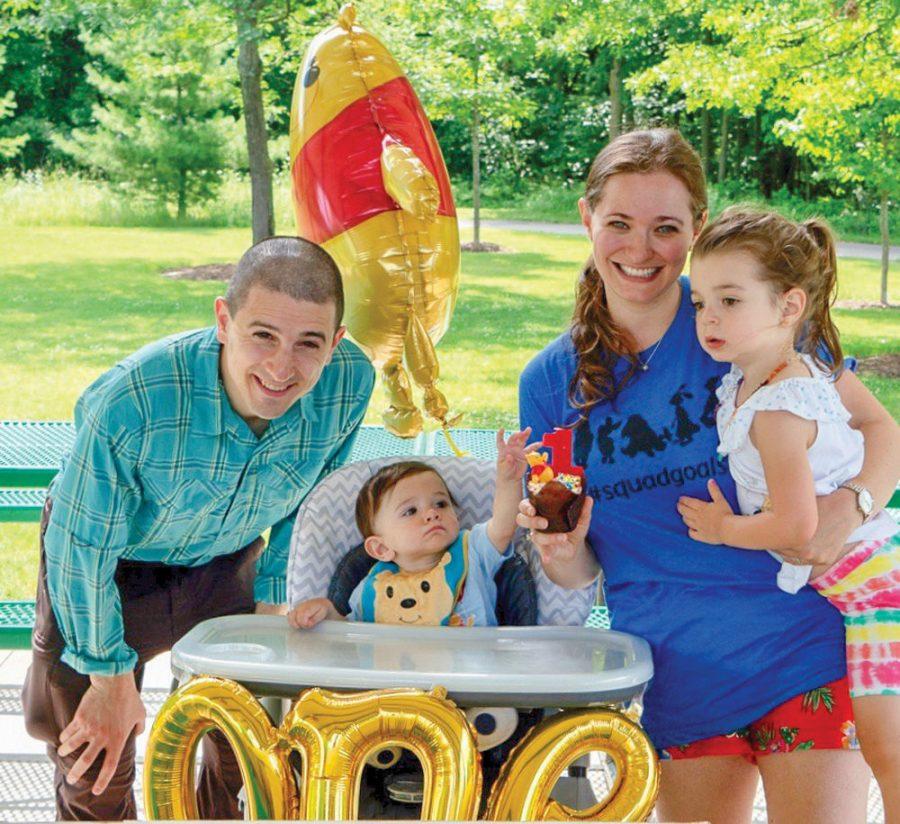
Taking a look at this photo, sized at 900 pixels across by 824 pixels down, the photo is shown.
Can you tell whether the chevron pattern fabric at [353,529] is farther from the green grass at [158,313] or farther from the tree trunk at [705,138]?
→ the tree trunk at [705,138]

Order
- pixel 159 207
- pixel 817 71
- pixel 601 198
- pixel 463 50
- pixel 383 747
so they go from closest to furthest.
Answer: pixel 383 747 → pixel 601 198 → pixel 817 71 → pixel 463 50 → pixel 159 207

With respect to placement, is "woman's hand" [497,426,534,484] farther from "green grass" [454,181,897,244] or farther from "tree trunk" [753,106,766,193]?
"tree trunk" [753,106,766,193]

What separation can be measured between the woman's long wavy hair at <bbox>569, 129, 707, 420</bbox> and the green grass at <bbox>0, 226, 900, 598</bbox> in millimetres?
3055

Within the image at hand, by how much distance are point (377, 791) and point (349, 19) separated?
1.63 meters

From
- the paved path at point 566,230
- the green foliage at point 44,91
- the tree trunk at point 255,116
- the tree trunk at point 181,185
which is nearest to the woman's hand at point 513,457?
the tree trunk at point 255,116

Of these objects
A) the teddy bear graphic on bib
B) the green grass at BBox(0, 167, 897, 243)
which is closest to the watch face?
the teddy bear graphic on bib

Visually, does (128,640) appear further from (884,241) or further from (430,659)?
(884,241)

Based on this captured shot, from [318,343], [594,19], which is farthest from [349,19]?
[594,19]

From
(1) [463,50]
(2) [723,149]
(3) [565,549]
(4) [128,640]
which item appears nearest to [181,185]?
(1) [463,50]

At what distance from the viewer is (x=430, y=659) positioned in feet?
6.37

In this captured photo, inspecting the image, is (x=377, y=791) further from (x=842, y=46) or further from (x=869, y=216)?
(x=869, y=216)

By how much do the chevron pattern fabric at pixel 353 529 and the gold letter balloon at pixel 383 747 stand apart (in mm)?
372

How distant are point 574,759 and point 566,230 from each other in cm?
1471

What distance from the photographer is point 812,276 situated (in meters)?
1.93
